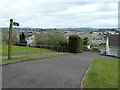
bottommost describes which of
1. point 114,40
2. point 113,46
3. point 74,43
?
point 113,46

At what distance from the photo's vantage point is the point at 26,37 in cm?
2828

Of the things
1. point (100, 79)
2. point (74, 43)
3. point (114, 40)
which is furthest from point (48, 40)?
point (100, 79)

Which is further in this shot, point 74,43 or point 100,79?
point 74,43

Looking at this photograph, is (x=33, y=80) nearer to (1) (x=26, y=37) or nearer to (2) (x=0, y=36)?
(2) (x=0, y=36)

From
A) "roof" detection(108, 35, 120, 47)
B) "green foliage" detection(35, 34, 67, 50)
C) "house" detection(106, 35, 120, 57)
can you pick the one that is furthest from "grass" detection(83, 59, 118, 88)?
"roof" detection(108, 35, 120, 47)

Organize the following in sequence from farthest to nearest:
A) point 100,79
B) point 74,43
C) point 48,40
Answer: point 48,40 < point 74,43 < point 100,79

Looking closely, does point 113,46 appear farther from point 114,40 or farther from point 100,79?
point 100,79

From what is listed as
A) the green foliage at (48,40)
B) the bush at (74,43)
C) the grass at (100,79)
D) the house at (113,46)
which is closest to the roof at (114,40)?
the house at (113,46)

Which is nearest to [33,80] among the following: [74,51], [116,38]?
[74,51]

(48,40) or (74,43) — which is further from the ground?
(48,40)

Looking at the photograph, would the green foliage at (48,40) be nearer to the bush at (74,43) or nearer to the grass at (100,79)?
the bush at (74,43)

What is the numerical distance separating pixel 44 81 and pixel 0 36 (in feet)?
57.2

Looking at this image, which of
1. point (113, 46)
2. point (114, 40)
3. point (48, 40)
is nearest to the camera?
point (48, 40)

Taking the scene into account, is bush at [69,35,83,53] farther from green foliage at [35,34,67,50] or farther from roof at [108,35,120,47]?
roof at [108,35,120,47]
